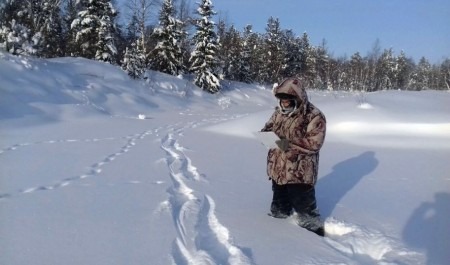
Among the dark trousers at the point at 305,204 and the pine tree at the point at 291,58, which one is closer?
the dark trousers at the point at 305,204

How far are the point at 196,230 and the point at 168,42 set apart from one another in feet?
94.6

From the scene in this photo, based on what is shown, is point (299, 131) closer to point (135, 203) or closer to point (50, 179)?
point (135, 203)

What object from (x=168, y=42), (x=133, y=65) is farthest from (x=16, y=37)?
(x=168, y=42)

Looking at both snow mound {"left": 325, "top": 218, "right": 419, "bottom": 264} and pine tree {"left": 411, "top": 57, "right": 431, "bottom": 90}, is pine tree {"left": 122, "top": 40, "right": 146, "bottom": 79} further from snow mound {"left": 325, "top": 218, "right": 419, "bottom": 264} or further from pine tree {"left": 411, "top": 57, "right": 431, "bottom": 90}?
pine tree {"left": 411, "top": 57, "right": 431, "bottom": 90}

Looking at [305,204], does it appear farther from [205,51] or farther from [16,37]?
[205,51]

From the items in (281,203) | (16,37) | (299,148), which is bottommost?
(281,203)

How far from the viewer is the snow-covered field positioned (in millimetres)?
2996

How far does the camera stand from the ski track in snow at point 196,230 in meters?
2.82

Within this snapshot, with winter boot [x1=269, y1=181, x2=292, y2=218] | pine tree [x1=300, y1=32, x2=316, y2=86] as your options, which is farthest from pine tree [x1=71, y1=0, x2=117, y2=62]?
pine tree [x1=300, y1=32, x2=316, y2=86]

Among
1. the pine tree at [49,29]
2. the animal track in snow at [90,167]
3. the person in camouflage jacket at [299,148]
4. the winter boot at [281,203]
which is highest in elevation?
the pine tree at [49,29]

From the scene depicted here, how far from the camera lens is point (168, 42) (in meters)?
30.8

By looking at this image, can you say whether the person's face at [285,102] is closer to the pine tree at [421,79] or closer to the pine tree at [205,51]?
the pine tree at [205,51]

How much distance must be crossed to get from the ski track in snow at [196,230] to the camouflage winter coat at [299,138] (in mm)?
789

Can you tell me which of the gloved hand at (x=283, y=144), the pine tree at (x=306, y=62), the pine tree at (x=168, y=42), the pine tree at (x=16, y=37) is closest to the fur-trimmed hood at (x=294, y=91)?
the gloved hand at (x=283, y=144)
